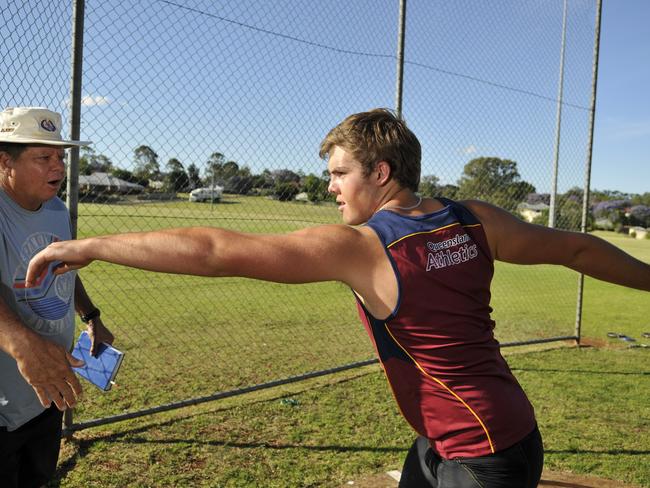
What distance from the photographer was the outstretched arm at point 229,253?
5.11 feet

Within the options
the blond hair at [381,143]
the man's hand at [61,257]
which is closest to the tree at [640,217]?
the blond hair at [381,143]

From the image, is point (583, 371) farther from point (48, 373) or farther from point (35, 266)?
point (35, 266)

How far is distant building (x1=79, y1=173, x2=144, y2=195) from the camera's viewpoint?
5.01 m

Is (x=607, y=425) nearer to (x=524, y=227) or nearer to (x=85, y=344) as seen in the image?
(x=524, y=227)

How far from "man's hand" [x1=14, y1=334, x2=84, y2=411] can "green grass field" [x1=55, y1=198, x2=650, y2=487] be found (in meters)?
2.23

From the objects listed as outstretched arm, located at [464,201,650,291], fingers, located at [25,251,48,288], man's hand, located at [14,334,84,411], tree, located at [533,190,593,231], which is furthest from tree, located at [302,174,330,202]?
tree, located at [533,190,593,231]

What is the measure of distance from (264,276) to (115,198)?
13.3ft

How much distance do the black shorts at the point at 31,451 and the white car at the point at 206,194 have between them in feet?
11.8

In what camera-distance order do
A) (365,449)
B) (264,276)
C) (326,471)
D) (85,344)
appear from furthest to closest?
1. (365,449)
2. (326,471)
3. (85,344)
4. (264,276)

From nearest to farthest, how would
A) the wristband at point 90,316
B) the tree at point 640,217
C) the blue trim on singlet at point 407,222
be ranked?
the blue trim on singlet at point 407,222 → the wristband at point 90,316 → the tree at point 640,217

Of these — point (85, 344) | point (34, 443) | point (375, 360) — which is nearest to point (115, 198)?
point (85, 344)

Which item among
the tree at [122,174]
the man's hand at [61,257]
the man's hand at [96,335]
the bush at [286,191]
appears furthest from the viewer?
the bush at [286,191]

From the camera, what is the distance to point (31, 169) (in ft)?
8.89

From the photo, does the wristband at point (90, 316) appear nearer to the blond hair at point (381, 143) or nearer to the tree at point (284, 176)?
the blond hair at point (381, 143)
